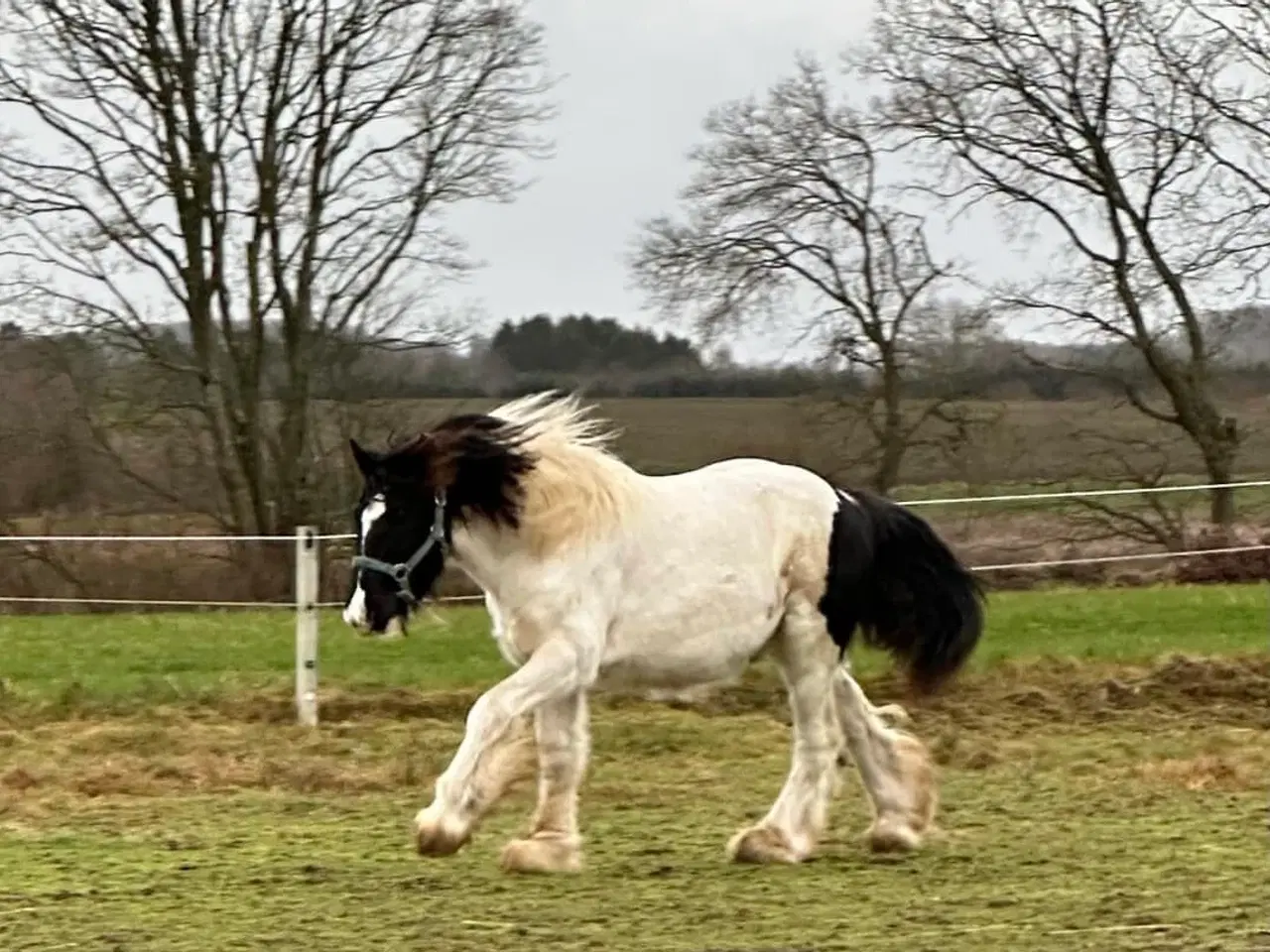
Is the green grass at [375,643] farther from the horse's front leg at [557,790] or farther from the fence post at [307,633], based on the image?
the horse's front leg at [557,790]

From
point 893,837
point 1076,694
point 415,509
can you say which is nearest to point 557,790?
point 415,509

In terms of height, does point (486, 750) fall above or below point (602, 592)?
below

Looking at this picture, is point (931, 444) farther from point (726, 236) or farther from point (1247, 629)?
point (1247, 629)

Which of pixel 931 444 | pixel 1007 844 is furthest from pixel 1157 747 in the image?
pixel 931 444

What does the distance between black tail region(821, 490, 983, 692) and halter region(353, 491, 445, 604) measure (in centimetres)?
156

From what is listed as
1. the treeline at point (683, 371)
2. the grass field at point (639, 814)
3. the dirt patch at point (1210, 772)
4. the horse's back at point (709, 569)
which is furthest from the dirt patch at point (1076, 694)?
the treeline at point (683, 371)

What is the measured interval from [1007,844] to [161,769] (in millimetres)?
4684

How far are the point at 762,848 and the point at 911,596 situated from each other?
4.02 feet

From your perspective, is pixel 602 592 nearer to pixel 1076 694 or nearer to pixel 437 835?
pixel 437 835

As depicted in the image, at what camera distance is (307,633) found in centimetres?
1177

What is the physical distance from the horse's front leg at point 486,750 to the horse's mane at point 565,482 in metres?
0.44

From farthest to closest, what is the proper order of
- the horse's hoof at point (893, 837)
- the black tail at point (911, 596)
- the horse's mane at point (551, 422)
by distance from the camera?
1. the black tail at point (911, 596)
2. the horse's hoof at point (893, 837)
3. the horse's mane at point (551, 422)

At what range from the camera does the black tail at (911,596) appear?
23.1 ft

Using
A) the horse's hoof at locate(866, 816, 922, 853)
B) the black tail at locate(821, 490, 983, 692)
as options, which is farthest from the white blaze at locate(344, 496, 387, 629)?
the horse's hoof at locate(866, 816, 922, 853)
